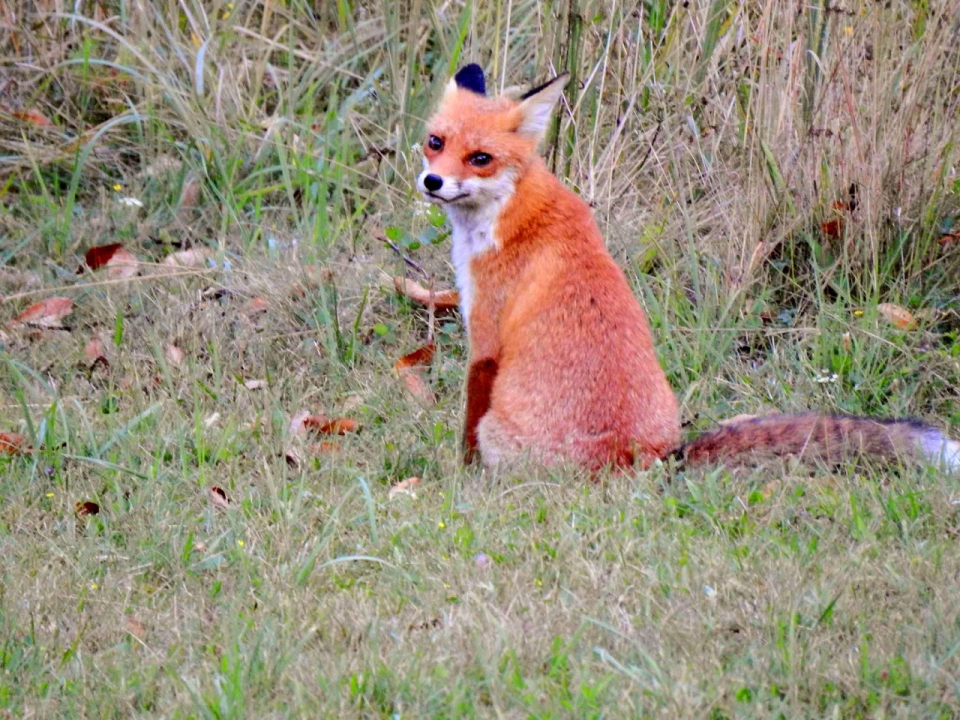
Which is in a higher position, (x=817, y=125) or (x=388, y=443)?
(x=817, y=125)

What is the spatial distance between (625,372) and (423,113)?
319cm

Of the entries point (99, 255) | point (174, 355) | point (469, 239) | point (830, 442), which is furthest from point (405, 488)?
point (99, 255)

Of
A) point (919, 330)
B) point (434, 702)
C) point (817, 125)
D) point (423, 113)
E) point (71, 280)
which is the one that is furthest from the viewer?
point (423, 113)

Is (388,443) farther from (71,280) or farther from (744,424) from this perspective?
(71,280)

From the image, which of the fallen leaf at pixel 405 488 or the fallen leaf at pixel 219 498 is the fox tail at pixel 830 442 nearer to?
the fallen leaf at pixel 405 488

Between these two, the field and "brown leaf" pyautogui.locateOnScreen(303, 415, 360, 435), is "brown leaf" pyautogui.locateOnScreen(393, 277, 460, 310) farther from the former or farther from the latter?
"brown leaf" pyautogui.locateOnScreen(303, 415, 360, 435)

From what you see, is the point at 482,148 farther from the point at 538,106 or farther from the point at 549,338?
the point at 549,338

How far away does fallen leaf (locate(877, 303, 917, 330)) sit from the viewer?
17.6 ft

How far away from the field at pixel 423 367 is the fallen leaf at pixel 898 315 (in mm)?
16

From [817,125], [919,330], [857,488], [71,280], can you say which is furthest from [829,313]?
[71,280]

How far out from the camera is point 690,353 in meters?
5.35

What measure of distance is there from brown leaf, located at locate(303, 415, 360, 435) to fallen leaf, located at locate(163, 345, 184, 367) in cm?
89

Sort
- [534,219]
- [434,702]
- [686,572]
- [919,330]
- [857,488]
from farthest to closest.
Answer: [919,330] → [534,219] → [857,488] → [686,572] → [434,702]

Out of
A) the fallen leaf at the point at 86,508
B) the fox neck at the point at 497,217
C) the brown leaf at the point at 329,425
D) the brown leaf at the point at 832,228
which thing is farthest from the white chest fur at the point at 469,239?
the brown leaf at the point at 832,228
